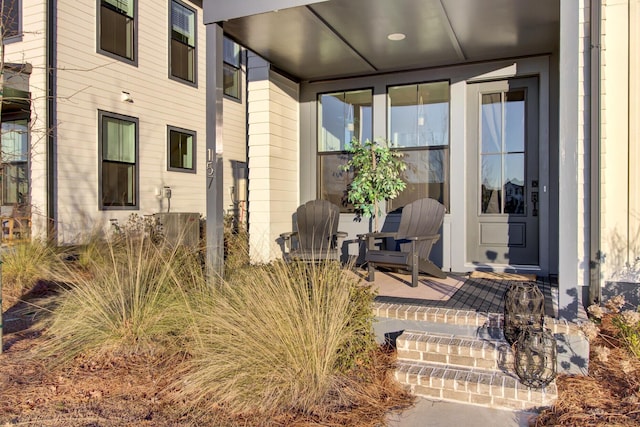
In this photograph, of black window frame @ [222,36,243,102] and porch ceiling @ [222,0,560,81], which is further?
black window frame @ [222,36,243,102]

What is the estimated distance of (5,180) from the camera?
7887 millimetres

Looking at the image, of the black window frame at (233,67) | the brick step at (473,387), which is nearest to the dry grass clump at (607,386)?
the brick step at (473,387)

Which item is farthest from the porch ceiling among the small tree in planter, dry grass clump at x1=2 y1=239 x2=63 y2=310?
dry grass clump at x1=2 y1=239 x2=63 y2=310

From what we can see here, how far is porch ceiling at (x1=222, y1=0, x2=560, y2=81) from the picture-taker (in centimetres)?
411

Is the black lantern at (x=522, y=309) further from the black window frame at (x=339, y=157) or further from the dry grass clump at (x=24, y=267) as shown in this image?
the dry grass clump at (x=24, y=267)

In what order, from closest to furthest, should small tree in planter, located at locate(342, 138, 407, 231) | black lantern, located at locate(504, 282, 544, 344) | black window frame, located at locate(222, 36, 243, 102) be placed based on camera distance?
black lantern, located at locate(504, 282, 544, 344) → small tree in planter, located at locate(342, 138, 407, 231) → black window frame, located at locate(222, 36, 243, 102)

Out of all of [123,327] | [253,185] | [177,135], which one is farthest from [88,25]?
[123,327]

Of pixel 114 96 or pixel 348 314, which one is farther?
pixel 114 96

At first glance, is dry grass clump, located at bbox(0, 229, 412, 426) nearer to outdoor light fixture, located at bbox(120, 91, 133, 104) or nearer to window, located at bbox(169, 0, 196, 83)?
outdoor light fixture, located at bbox(120, 91, 133, 104)

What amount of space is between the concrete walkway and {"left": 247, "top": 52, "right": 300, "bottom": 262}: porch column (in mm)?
3188

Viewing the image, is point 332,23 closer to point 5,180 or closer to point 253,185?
point 253,185

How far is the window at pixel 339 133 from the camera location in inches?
246

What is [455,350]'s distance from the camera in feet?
10.4

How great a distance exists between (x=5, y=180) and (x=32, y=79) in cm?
179
